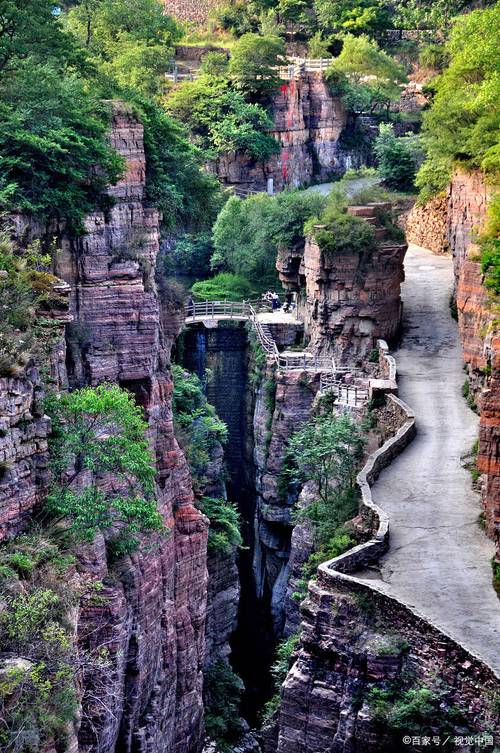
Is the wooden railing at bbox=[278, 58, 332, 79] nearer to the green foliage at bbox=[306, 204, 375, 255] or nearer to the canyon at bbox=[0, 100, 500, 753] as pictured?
the canyon at bbox=[0, 100, 500, 753]

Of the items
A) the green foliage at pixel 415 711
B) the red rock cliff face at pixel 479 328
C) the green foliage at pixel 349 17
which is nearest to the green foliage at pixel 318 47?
the green foliage at pixel 349 17

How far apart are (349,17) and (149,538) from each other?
58758 millimetres

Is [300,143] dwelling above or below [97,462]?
above

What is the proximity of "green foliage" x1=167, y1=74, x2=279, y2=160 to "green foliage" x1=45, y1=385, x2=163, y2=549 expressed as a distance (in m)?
39.1

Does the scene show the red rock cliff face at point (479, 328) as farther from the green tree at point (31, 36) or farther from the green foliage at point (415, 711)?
the green tree at point (31, 36)

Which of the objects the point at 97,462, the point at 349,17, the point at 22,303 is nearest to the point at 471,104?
the point at 97,462

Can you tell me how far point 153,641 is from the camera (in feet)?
110

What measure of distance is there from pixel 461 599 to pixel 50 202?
14491mm

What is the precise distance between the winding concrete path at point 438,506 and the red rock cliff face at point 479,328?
2.88 feet

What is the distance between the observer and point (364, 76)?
79.6 meters

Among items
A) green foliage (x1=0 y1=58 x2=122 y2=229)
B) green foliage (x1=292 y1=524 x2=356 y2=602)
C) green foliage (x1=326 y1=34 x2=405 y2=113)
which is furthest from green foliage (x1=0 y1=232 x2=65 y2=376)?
green foliage (x1=326 y1=34 x2=405 y2=113)

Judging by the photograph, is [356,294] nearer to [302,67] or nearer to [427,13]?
[302,67]

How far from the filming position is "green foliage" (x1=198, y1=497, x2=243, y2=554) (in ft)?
140

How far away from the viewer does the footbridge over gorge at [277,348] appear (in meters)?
46.6
